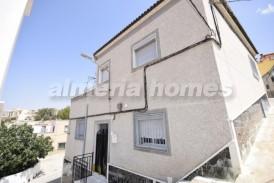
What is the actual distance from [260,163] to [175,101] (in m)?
2.47

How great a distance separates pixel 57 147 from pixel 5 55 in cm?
3604

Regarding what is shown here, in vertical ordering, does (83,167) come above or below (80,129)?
below

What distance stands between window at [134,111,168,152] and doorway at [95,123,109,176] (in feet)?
8.60

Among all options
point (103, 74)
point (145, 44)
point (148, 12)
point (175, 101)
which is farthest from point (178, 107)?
point (103, 74)

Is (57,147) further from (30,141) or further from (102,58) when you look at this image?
(102,58)

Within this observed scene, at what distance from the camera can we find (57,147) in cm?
3048

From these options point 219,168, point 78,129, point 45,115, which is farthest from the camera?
point 45,115

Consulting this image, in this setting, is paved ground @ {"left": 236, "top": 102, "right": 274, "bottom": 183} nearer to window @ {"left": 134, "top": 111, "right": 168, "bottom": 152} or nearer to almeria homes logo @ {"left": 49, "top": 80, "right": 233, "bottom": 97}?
almeria homes logo @ {"left": 49, "top": 80, "right": 233, "bottom": 97}

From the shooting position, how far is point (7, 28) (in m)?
1.26

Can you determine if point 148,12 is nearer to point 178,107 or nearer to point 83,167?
point 178,107

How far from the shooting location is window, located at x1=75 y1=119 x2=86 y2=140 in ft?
29.6

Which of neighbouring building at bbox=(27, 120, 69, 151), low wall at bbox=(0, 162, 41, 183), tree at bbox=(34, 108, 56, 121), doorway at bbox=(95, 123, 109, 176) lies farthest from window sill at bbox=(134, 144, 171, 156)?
tree at bbox=(34, 108, 56, 121)

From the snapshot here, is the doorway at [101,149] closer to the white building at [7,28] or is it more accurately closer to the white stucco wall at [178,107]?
the white stucco wall at [178,107]

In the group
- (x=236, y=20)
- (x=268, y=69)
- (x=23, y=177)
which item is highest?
(x=268, y=69)
